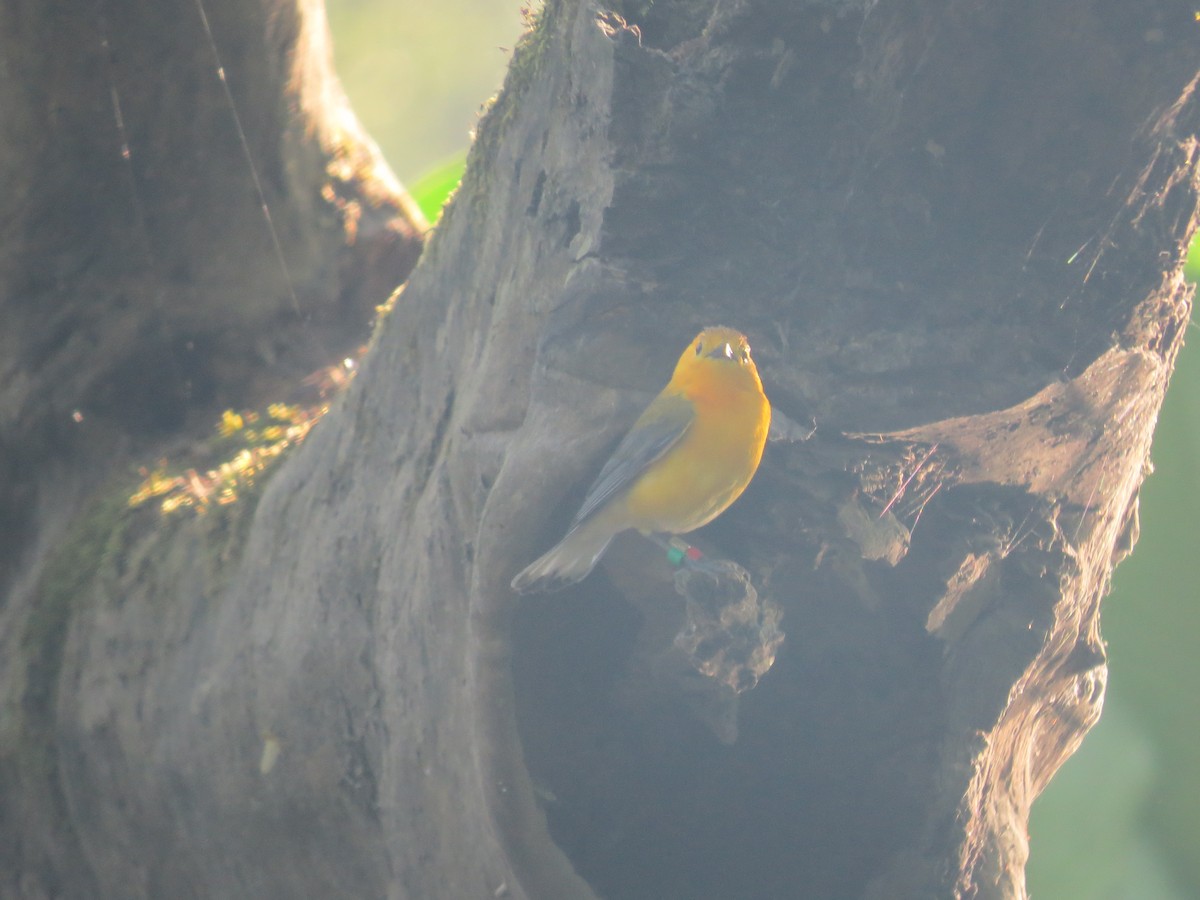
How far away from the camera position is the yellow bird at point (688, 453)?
3.86m

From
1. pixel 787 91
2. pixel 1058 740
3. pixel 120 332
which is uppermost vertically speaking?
pixel 120 332

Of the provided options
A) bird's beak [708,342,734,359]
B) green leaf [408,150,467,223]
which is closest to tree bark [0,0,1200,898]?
bird's beak [708,342,734,359]

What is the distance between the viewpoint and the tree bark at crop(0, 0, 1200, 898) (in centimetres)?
331

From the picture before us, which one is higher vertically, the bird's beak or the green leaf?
the green leaf

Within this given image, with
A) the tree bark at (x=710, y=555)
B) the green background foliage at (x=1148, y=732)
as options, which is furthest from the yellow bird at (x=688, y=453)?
the green background foliage at (x=1148, y=732)

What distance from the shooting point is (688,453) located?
4.19 m

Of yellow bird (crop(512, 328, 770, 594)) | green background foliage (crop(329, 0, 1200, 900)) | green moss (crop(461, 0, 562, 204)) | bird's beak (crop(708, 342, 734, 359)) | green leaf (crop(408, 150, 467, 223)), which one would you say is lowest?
green background foliage (crop(329, 0, 1200, 900))

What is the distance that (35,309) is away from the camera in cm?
495

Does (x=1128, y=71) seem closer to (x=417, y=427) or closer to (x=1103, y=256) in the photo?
(x=1103, y=256)

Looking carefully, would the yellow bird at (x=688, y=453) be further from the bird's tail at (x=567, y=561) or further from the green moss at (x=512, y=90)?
the green moss at (x=512, y=90)

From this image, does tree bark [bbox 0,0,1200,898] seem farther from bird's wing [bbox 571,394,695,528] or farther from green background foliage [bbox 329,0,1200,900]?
green background foliage [bbox 329,0,1200,900]

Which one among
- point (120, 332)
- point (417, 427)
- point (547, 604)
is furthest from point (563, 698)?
point (120, 332)

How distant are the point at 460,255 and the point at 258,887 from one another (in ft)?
8.23

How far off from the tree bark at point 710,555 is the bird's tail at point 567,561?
0.27ft
